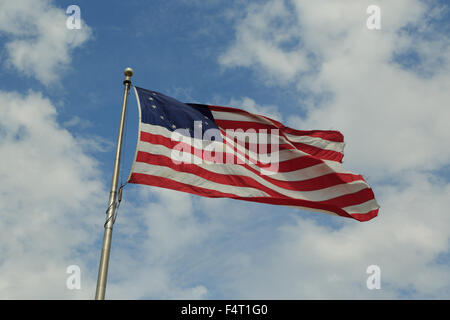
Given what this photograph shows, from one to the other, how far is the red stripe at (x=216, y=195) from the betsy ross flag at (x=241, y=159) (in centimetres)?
3

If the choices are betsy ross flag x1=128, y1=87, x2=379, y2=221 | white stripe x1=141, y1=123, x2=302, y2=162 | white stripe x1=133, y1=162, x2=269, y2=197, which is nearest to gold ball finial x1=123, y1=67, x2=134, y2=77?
betsy ross flag x1=128, y1=87, x2=379, y2=221

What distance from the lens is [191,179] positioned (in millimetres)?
14094

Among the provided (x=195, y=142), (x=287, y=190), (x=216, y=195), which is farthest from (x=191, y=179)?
(x=287, y=190)

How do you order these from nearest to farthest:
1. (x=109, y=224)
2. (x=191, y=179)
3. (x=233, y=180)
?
1. (x=109, y=224)
2. (x=191, y=179)
3. (x=233, y=180)

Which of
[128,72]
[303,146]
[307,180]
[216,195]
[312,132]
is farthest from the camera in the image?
[312,132]

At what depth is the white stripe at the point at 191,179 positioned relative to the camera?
13.2 m

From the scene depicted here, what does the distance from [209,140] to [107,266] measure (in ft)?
19.4

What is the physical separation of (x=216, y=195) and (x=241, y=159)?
206cm

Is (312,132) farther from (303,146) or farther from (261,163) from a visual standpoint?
(261,163)

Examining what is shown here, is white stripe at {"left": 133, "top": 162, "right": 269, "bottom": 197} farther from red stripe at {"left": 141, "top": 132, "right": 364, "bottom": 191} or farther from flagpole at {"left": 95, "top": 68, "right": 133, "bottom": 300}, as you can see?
red stripe at {"left": 141, "top": 132, "right": 364, "bottom": 191}

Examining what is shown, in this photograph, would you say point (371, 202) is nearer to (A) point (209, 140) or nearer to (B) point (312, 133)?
(B) point (312, 133)

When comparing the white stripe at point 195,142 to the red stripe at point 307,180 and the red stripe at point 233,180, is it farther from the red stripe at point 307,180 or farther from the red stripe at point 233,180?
the red stripe at point 233,180
